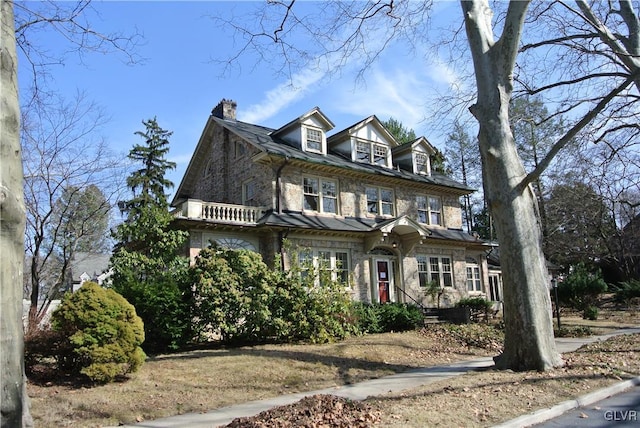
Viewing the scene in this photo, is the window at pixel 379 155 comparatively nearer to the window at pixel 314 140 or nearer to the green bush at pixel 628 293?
the window at pixel 314 140

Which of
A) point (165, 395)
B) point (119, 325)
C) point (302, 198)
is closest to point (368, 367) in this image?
point (165, 395)

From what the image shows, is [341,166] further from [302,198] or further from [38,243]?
[38,243]

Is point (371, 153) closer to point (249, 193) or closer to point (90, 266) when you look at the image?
point (249, 193)

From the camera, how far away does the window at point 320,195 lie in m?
21.3

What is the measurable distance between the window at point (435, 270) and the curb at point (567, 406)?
15.8 meters

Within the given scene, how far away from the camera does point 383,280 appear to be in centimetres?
Result: 2291

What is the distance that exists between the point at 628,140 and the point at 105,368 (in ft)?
55.0

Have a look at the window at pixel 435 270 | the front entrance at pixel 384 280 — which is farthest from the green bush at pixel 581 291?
the front entrance at pixel 384 280

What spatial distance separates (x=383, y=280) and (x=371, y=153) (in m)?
6.84

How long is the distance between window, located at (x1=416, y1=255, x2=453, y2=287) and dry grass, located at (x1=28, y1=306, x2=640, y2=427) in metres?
11.8

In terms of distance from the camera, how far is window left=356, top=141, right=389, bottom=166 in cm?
2466

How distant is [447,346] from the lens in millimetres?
14477

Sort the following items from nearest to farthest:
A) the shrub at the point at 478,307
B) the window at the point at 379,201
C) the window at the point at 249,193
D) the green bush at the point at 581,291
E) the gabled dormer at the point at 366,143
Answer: the window at the point at 249,193 → the shrub at the point at 478,307 → the window at the point at 379,201 → the gabled dormer at the point at 366,143 → the green bush at the point at 581,291

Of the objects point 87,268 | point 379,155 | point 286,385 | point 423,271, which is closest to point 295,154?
point 379,155
